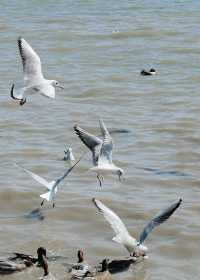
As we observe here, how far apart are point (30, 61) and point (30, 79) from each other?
0.22 metres

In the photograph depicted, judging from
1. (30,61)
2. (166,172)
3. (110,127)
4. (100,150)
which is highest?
(30,61)

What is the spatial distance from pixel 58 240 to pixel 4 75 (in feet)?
30.2

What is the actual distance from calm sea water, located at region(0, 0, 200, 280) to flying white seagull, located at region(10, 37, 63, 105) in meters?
1.15

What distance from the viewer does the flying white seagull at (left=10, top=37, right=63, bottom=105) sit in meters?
10.7

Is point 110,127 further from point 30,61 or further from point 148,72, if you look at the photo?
point 148,72

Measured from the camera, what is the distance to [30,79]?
1084 cm

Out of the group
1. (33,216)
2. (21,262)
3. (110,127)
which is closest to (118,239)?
(21,262)

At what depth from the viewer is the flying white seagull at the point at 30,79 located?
10703 millimetres

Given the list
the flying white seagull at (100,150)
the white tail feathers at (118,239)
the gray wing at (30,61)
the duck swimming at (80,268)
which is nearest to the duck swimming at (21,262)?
the duck swimming at (80,268)

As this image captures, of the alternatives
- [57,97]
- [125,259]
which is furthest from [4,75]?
[125,259]

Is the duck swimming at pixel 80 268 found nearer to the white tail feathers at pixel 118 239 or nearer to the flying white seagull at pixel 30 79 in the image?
the white tail feathers at pixel 118 239

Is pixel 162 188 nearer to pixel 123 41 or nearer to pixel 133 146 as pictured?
pixel 133 146

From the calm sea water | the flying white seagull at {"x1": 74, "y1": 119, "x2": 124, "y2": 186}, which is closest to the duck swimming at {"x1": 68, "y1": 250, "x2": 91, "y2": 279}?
the calm sea water

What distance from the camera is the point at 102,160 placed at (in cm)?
983
